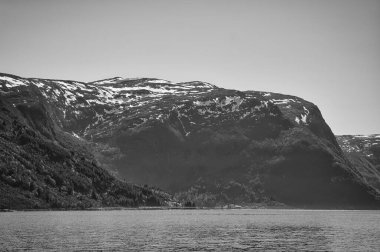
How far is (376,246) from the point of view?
129 m

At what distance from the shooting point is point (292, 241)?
140 meters

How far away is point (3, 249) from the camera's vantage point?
112 meters

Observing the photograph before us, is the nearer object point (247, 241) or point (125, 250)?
point (125, 250)

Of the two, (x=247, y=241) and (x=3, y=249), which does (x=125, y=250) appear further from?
(x=247, y=241)

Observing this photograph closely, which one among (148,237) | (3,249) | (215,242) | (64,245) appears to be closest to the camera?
(3,249)

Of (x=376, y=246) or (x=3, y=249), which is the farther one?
(x=376, y=246)

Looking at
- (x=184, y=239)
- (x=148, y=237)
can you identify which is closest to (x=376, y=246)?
(x=184, y=239)

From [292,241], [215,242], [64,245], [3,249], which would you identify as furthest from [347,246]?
[3,249]

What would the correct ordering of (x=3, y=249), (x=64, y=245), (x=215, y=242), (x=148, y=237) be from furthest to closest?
(x=148, y=237)
(x=215, y=242)
(x=64, y=245)
(x=3, y=249)

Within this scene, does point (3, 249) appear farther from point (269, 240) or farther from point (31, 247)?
point (269, 240)

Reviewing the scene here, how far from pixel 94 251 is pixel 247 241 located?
1617 inches

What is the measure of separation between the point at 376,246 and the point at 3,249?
77101 millimetres

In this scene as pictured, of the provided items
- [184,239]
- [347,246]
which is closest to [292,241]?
[347,246]

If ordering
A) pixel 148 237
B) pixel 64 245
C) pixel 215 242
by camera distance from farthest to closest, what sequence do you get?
pixel 148 237 → pixel 215 242 → pixel 64 245
